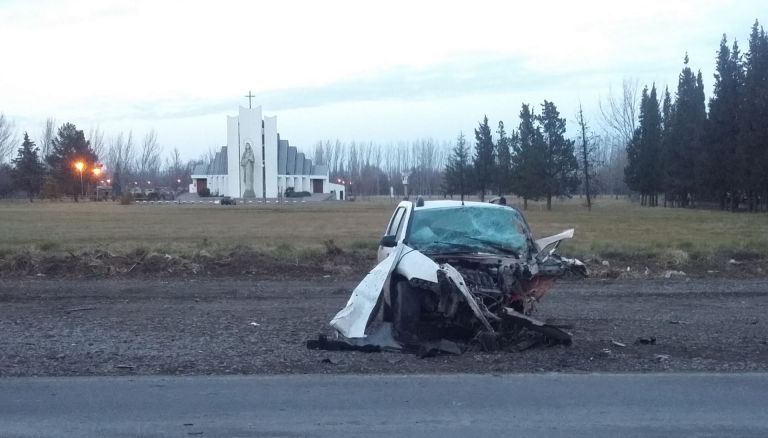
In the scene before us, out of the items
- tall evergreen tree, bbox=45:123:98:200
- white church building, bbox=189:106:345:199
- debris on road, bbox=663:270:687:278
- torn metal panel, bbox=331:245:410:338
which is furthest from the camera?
white church building, bbox=189:106:345:199

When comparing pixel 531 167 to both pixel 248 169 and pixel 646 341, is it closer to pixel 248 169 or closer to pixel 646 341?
pixel 248 169

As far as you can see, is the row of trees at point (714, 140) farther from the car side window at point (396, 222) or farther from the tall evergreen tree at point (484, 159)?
the car side window at point (396, 222)

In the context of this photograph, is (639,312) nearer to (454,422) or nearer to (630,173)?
(454,422)

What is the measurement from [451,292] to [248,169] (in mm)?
96402

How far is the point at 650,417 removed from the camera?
6965mm

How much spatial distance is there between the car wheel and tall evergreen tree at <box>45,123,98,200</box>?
9831 centimetres

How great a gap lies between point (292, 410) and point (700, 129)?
63162 millimetres

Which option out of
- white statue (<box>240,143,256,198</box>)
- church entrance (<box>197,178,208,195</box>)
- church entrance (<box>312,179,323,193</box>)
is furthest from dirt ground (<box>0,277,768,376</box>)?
church entrance (<box>312,179,323,193</box>)

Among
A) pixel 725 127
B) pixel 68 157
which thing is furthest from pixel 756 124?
pixel 68 157

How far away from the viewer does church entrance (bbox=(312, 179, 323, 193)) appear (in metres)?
118

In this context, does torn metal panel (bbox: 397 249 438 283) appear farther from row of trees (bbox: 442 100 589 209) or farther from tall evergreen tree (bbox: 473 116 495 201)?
tall evergreen tree (bbox: 473 116 495 201)

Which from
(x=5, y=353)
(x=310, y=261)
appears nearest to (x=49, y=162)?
(x=310, y=261)

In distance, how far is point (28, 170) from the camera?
10331 cm

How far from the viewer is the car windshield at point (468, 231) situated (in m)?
10.7
